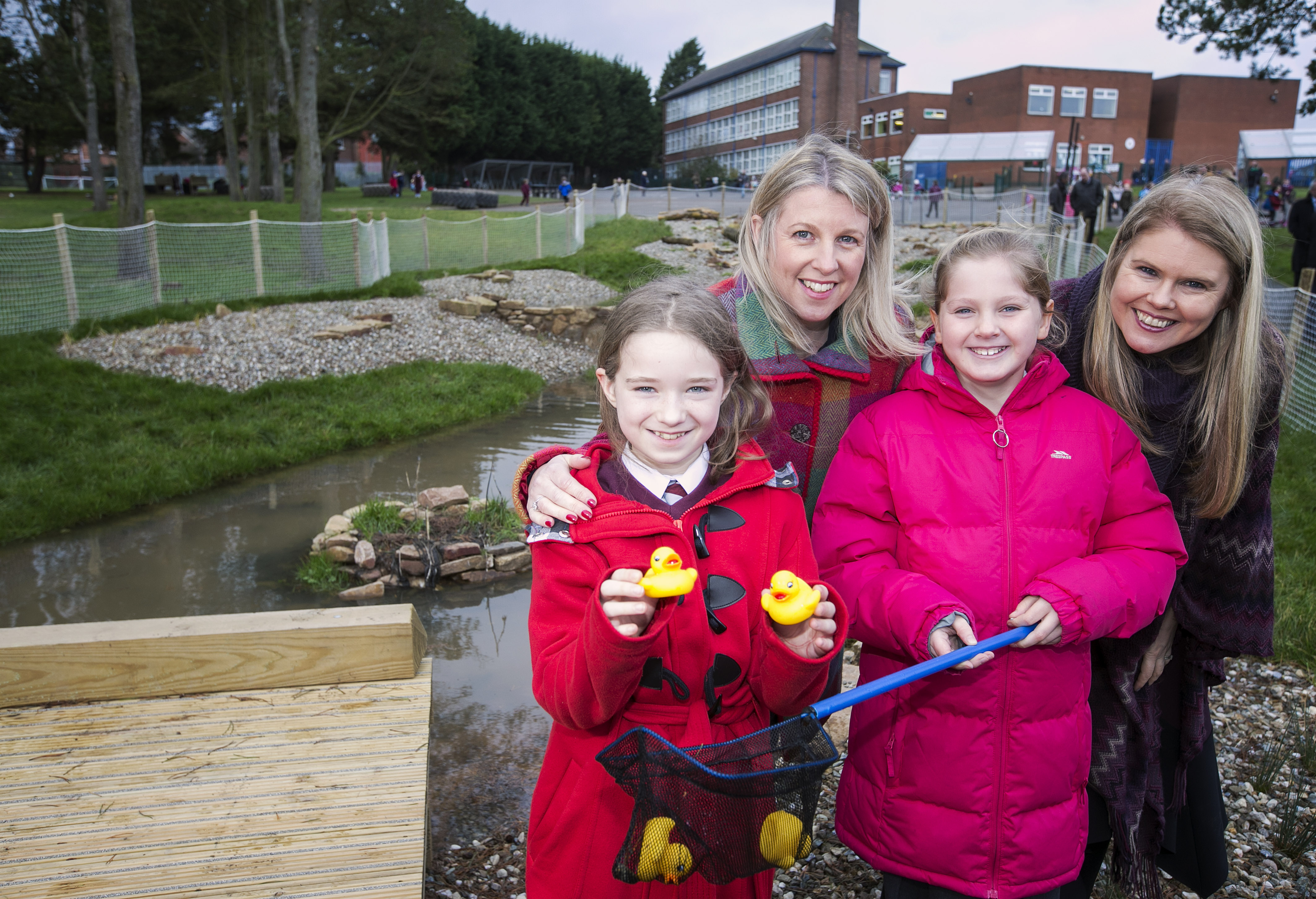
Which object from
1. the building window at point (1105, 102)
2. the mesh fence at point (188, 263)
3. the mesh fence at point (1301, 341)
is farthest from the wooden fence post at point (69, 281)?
the building window at point (1105, 102)

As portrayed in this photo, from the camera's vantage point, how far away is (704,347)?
188 cm

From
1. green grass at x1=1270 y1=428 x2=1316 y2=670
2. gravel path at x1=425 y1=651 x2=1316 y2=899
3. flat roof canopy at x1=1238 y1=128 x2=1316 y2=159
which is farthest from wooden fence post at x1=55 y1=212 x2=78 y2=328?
flat roof canopy at x1=1238 y1=128 x2=1316 y2=159

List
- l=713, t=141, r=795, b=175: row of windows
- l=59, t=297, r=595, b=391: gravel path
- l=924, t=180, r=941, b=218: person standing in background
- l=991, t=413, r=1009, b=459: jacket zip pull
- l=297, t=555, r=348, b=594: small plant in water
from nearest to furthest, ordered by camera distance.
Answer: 1. l=991, t=413, r=1009, b=459: jacket zip pull
2. l=297, t=555, r=348, b=594: small plant in water
3. l=59, t=297, r=595, b=391: gravel path
4. l=924, t=180, r=941, b=218: person standing in background
5. l=713, t=141, r=795, b=175: row of windows

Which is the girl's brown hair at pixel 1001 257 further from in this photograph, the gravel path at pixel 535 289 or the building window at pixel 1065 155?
the building window at pixel 1065 155

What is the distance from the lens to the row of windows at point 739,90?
56.9 meters

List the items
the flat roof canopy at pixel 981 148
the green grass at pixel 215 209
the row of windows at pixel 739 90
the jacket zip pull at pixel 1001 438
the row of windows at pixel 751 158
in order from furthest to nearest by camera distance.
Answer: the row of windows at pixel 751 158, the row of windows at pixel 739 90, the flat roof canopy at pixel 981 148, the green grass at pixel 215 209, the jacket zip pull at pixel 1001 438

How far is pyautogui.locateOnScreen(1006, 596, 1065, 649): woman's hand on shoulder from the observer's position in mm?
1830

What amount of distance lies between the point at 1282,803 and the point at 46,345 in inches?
457

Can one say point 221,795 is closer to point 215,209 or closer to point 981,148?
point 215,209

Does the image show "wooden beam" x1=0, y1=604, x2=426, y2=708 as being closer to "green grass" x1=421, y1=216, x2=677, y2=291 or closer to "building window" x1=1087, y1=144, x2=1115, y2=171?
"green grass" x1=421, y1=216, x2=677, y2=291

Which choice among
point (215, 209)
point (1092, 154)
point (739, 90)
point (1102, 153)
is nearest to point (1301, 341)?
point (215, 209)

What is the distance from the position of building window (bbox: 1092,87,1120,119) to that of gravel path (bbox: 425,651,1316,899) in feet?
184

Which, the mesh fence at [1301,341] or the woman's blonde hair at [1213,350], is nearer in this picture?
the woman's blonde hair at [1213,350]

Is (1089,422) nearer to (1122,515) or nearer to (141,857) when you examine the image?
(1122,515)
